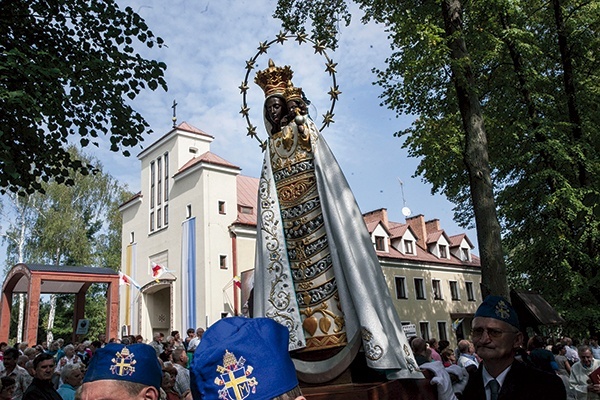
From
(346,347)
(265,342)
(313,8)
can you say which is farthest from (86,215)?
(265,342)

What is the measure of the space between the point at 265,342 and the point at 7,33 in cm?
919

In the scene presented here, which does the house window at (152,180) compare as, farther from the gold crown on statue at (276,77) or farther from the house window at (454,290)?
the gold crown on statue at (276,77)

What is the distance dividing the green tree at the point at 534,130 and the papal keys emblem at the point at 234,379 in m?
11.9

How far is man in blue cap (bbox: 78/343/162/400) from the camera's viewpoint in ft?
7.52

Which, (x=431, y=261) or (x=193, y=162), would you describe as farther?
(x=431, y=261)

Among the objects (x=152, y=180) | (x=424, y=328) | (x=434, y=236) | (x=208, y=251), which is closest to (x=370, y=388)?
(x=208, y=251)

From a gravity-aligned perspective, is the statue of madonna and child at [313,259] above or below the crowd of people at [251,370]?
above

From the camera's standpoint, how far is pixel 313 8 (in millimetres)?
13141

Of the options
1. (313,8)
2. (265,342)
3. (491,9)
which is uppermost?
(313,8)

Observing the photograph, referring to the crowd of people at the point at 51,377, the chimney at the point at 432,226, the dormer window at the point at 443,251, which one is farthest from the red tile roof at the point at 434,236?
the crowd of people at the point at 51,377

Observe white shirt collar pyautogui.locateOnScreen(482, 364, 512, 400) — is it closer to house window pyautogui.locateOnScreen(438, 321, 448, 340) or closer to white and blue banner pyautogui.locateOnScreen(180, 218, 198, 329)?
white and blue banner pyautogui.locateOnScreen(180, 218, 198, 329)

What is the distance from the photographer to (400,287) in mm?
36938

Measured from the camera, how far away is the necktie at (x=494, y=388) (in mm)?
3084

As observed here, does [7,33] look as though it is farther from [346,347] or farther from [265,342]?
[265,342]
